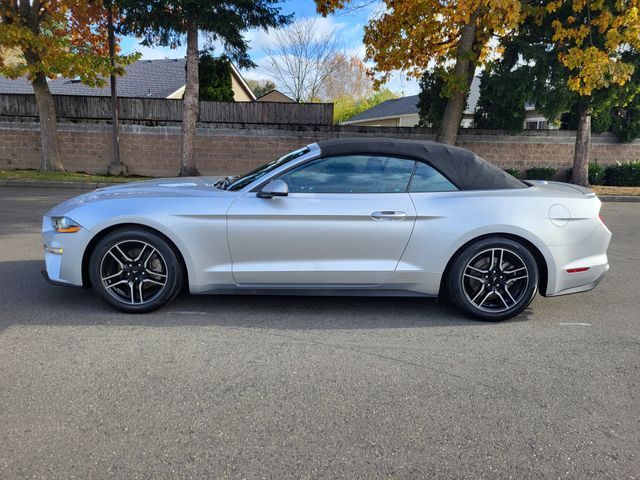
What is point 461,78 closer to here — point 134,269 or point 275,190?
point 275,190

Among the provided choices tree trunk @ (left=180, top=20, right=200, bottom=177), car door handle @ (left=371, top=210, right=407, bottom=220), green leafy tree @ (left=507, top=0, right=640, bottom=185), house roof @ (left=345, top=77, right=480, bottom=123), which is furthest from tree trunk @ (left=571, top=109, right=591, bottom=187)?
house roof @ (left=345, top=77, right=480, bottom=123)

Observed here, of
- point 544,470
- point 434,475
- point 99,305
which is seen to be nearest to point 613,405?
point 544,470

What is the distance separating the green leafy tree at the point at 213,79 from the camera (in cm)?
1720

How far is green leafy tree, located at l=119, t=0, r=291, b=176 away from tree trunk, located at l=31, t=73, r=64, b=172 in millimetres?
3241

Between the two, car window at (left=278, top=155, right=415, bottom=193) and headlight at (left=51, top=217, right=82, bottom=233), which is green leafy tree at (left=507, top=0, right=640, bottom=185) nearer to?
car window at (left=278, top=155, right=415, bottom=193)

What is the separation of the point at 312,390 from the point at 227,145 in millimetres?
14647

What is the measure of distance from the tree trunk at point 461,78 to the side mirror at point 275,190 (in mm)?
10482

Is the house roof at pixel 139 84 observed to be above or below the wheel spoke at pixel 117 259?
above

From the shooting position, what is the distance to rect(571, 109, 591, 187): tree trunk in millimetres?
14969

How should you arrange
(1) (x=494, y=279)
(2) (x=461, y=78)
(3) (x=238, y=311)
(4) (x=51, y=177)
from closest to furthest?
1. (1) (x=494, y=279)
2. (3) (x=238, y=311)
3. (2) (x=461, y=78)
4. (4) (x=51, y=177)

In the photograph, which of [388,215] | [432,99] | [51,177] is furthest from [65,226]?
[432,99]

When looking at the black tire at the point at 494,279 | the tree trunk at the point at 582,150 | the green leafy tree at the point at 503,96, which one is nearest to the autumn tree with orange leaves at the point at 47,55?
the green leafy tree at the point at 503,96

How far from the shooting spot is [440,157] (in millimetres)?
4238

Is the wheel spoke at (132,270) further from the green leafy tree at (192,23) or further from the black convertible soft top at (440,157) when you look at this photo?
the green leafy tree at (192,23)
